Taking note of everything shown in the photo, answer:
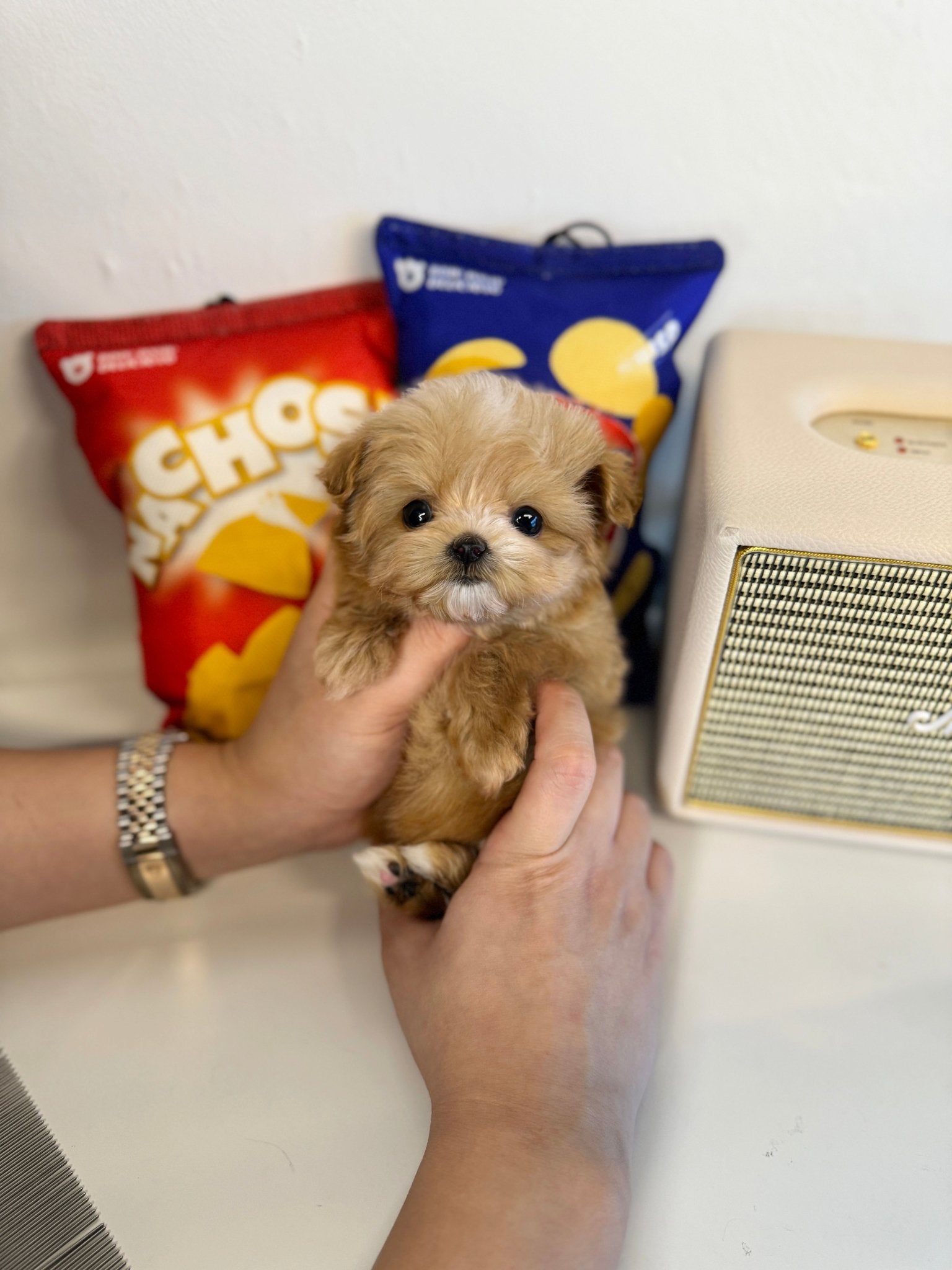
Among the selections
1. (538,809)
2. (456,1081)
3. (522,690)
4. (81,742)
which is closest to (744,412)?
(522,690)

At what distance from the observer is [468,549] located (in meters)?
A: 0.79

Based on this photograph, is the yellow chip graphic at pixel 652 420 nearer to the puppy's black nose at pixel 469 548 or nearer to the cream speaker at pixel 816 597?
the cream speaker at pixel 816 597

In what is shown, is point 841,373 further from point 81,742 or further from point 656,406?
point 81,742

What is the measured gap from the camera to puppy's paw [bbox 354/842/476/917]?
920 mm

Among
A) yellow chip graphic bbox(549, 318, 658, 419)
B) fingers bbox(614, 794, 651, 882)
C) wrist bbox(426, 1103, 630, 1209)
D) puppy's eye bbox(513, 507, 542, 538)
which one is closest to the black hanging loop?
yellow chip graphic bbox(549, 318, 658, 419)

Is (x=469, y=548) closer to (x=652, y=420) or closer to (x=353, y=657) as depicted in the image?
(x=353, y=657)

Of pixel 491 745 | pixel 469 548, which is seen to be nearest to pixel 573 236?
pixel 469 548

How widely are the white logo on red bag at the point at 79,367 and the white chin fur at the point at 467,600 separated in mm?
673

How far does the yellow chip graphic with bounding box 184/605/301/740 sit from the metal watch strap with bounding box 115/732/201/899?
0.38 feet

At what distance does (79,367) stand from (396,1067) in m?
1.01

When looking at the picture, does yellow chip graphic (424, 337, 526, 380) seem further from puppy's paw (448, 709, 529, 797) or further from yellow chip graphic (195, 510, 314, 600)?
puppy's paw (448, 709, 529, 797)

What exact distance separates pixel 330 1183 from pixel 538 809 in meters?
0.45

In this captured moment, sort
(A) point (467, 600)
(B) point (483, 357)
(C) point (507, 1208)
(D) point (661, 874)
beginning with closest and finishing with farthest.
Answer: (C) point (507, 1208) → (A) point (467, 600) → (D) point (661, 874) → (B) point (483, 357)

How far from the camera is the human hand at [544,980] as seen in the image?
0.77 metres
